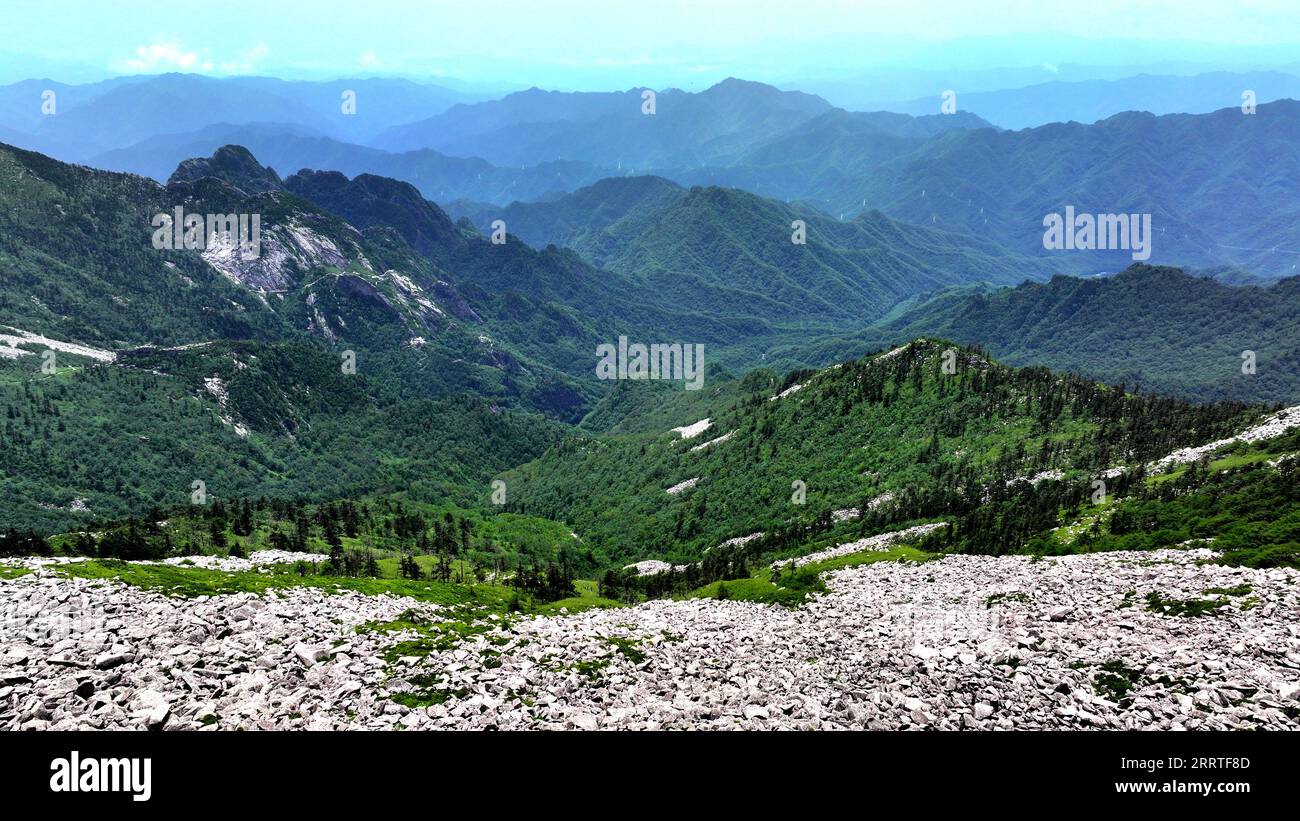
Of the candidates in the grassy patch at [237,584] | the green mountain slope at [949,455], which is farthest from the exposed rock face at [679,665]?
the green mountain slope at [949,455]

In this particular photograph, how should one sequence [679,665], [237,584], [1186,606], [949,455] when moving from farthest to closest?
1. [949,455]
2. [237,584]
3. [1186,606]
4. [679,665]

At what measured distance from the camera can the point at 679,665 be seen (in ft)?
150

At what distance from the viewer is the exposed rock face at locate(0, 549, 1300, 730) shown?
3462 cm

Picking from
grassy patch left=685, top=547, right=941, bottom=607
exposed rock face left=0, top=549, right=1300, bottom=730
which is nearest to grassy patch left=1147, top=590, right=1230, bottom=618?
A: exposed rock face left=0, top=549, right=1300, bottom=730

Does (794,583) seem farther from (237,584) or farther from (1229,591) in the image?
(237,584)

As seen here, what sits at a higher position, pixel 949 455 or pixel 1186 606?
pixel 949 455

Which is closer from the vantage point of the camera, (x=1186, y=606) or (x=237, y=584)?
(x=1186, y=606)

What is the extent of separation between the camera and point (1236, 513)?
7212cm

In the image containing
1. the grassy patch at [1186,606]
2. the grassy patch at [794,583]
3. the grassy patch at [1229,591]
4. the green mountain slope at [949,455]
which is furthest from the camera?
the green mountain slope at [949,455]

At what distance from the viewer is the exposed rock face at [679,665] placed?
34625 mm

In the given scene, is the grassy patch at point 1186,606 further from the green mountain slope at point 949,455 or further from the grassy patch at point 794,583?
the green mountain slope at point 949,455

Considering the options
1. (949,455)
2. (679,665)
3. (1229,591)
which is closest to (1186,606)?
(1229,591)
